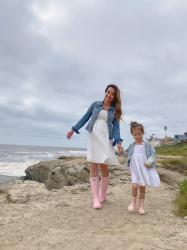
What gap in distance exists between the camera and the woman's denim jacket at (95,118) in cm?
696

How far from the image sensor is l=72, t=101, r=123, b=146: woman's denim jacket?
6.96 meters

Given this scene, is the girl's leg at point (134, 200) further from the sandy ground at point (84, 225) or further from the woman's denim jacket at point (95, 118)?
the woman's denim jacket at point (95, 118)

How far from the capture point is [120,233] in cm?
547

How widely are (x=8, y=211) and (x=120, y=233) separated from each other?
7.03 feet

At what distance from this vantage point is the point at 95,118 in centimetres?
697

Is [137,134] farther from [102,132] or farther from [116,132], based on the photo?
[102,132]

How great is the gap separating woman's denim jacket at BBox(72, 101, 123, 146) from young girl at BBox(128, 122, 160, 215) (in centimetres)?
27

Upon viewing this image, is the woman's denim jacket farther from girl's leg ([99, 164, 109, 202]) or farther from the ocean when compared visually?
the ocean

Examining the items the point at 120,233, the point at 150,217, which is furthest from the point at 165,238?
the point at 150,217

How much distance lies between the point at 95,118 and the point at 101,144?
46cm

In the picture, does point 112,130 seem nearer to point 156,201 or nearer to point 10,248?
point 156,201

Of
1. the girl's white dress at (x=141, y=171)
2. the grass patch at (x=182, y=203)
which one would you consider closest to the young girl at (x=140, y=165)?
the girl's white dress at (x=141, y=171)

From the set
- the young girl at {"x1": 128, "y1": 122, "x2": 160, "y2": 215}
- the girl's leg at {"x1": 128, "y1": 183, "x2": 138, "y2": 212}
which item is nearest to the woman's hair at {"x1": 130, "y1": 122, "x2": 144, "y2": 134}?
the young girl at {"x1": 128, "y1": 122, "x2": 160, "y2": 215}

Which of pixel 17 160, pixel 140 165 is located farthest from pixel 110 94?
pixel 17 160
